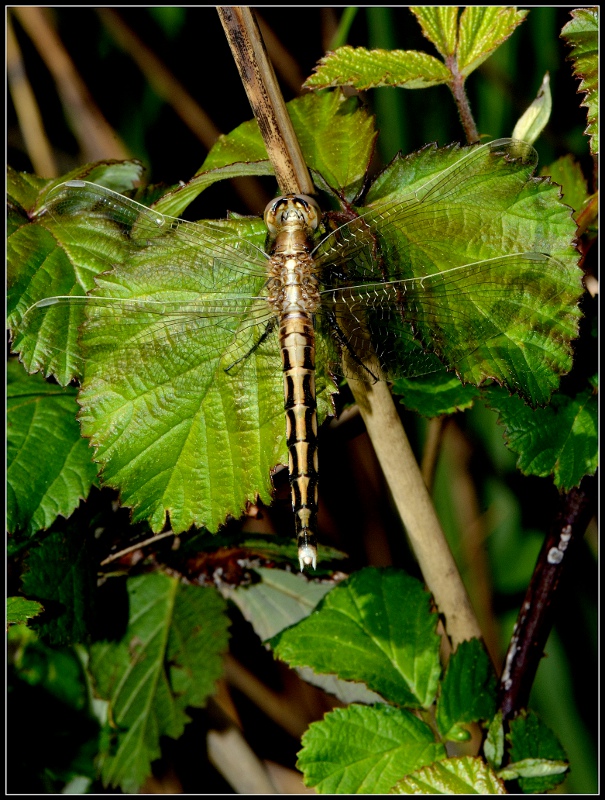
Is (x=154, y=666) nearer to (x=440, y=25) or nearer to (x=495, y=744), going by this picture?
(x=495, y=744)

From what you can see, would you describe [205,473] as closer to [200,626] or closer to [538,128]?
[200,626]

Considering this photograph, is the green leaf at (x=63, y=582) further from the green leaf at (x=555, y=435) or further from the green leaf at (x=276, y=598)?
the green leaf at (x=555, y=435)

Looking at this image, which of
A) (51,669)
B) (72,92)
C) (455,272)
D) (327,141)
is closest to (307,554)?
(455,272)

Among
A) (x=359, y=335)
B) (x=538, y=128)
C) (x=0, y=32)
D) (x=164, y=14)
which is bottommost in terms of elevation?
(x=359, y=335)

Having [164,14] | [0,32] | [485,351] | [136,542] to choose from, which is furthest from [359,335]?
[164,14]

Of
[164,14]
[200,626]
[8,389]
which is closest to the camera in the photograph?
[8,389]

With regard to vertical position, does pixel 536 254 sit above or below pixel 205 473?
above

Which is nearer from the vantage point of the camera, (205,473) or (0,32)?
(205,473)

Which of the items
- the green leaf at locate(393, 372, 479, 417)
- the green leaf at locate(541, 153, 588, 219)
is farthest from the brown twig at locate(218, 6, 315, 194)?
the green leaf at locate(541, 153, 588, 219)
